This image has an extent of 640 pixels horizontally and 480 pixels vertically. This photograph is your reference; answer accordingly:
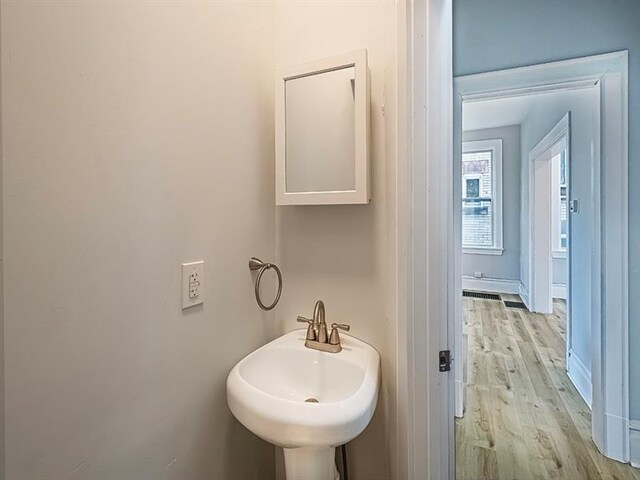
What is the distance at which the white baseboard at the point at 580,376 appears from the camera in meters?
2.30

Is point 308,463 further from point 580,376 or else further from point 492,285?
point 492,285

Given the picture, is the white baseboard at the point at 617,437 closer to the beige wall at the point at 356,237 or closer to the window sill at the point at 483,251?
the beige wall at the point at 356,237

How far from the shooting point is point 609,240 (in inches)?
69.2

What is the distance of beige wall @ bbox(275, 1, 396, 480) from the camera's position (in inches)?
44.8

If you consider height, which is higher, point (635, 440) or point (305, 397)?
point (305, 397)

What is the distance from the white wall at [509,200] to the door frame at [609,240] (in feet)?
11.0

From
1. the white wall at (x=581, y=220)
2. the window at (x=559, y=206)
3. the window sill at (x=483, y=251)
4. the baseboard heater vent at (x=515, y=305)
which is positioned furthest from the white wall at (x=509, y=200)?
the white wall at (x=581, y=220)

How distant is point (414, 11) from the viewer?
38.9 inches

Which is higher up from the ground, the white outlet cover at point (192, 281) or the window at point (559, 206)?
the window at point (559, 206)

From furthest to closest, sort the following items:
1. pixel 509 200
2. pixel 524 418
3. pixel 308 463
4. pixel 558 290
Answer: pixel 509 200 → pixel 558 290 → pixel 524 418 → pixel 308 463

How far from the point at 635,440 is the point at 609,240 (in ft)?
3.42

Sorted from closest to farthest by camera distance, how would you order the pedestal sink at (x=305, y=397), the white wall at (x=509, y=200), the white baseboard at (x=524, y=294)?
the pedestal sink at (x=305, y=397), the white baseboard at (x=524, y=294), the white wall at (x=509, y=200)

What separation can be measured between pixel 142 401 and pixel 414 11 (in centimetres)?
127

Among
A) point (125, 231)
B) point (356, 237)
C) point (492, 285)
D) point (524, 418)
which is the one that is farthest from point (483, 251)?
point (125, 231)
